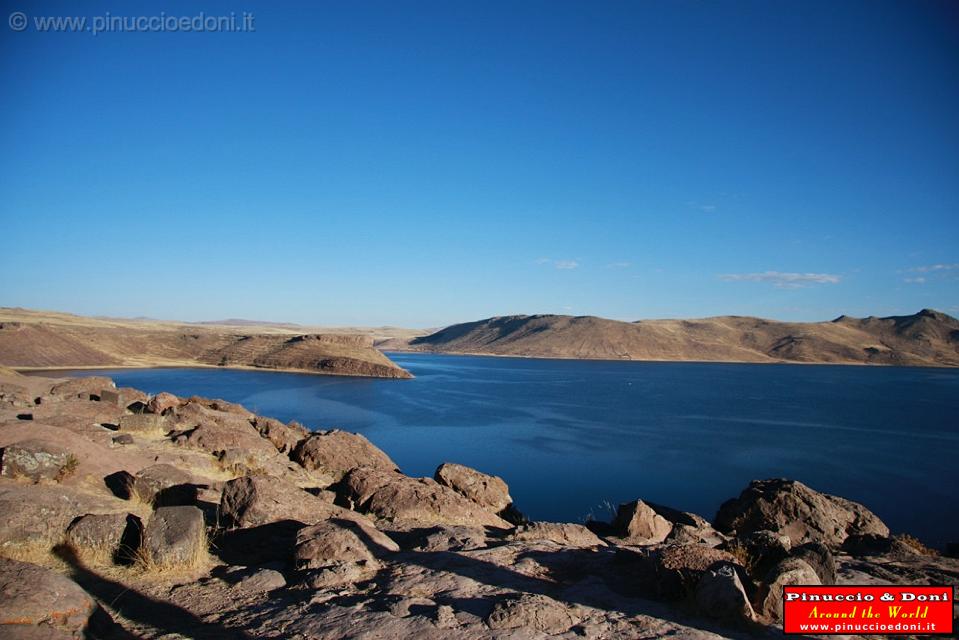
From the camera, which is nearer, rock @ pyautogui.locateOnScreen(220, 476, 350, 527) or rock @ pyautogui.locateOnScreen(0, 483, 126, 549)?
rock @ pyautogui.locateOnScreen(0, 483, 126, 549)

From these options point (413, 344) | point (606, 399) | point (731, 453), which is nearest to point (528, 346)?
point (413, 344)

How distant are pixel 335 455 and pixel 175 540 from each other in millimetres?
7639

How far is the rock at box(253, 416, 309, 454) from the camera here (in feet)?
48.5

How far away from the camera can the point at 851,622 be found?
5.31 meters

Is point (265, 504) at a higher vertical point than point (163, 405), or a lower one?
lower

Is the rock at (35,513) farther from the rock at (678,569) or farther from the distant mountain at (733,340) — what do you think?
the distant mountain at (733,340)

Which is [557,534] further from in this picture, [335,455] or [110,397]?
[110,397]

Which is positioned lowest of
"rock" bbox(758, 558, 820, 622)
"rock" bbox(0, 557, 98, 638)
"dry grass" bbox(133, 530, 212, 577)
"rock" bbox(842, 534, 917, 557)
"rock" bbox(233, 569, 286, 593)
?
"rock" bbox(842, 534, 917, 557)

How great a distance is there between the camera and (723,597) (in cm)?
530

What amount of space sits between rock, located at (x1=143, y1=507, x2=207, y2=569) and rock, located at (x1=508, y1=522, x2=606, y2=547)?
4191mm

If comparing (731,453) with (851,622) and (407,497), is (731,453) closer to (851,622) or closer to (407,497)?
(407,497)

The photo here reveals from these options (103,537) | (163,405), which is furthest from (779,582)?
(163,405)

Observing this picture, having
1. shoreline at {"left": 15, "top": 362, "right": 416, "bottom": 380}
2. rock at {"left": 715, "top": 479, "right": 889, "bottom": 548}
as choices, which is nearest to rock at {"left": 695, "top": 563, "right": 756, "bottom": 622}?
rock at {"left": 715, "top": 479, "right": 889, "bottom": 548}

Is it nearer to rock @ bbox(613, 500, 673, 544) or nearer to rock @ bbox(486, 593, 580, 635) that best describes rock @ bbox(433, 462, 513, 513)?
rock @ bbox(613, 500, 673, 544)
